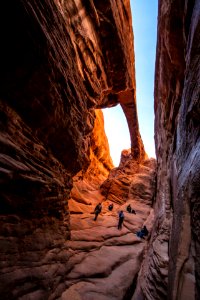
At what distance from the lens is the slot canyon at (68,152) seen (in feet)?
16.7

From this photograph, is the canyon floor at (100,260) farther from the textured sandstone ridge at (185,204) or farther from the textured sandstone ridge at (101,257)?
the textured sandstone ridge at (185,204)

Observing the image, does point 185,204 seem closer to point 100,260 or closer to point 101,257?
point 100,260

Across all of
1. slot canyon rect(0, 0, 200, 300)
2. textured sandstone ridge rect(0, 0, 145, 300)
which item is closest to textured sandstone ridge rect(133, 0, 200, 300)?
slot canyon rect(0, 0, 200, 300)

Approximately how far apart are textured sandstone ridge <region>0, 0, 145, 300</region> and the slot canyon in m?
0.03

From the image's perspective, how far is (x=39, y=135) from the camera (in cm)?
735

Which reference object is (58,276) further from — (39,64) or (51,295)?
(39,64)

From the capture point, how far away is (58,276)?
7320mm

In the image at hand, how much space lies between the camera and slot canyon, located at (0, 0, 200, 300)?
5098 mm

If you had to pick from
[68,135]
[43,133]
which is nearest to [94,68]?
[68,135]

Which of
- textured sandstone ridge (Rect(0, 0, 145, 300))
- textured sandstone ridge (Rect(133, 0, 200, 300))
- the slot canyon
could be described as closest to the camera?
textured sandstone ridge (Rect(133, 0, 200, 300))

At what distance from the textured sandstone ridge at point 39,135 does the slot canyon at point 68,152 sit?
3cm

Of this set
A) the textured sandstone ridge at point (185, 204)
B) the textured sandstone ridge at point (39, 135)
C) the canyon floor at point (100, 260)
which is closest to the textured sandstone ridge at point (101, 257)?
the canyon floor at point (100, 260)

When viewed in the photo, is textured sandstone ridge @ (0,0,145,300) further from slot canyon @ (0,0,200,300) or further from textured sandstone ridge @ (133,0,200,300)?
textured sandstone ridge @ (133,0,200,300)

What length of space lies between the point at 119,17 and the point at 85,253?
46.9 ft
